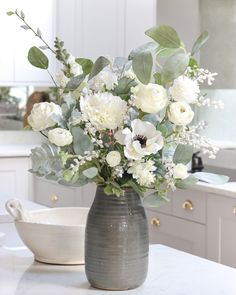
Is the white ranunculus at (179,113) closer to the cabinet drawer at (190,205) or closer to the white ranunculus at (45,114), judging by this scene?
the white ranunculus at (45,114)

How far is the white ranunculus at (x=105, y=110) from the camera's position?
1277 mm

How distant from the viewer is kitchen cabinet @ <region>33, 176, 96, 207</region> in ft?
13.4

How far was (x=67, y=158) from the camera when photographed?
4.23 feet

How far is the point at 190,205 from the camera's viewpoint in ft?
10.2

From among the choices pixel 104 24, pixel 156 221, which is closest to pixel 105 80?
pixel 156 221

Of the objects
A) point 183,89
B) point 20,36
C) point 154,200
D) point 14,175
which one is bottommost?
point 14,175

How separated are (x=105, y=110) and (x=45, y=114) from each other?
13 centimetres

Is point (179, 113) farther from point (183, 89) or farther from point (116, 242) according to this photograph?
point (116, 242)

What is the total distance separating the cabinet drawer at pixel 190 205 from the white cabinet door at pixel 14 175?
1.46 meters

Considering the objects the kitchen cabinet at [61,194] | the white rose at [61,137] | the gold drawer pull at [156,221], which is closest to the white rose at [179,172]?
the white rose at [61,137]

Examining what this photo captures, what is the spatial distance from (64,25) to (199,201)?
6.46 ft

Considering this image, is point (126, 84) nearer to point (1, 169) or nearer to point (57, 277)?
point (57, 277)

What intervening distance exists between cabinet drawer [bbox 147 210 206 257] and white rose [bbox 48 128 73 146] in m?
1.84

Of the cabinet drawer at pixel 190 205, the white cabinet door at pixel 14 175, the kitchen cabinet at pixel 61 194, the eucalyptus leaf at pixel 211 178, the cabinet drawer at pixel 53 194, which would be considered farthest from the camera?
the white cabinet door at pixel 14 175
